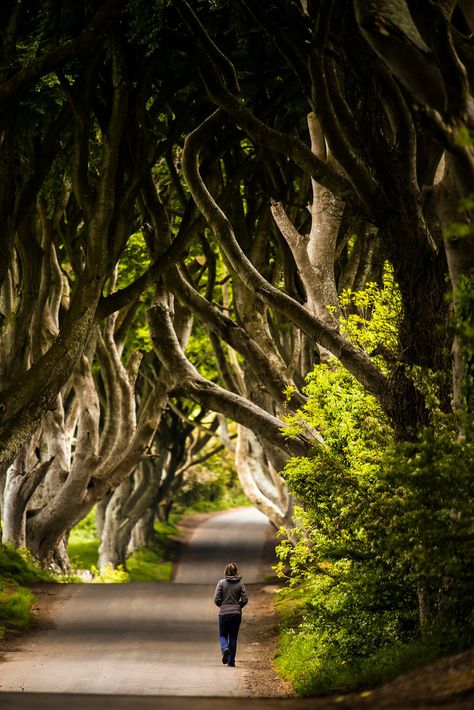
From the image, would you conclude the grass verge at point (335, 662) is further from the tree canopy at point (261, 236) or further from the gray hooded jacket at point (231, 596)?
the gray hooded jacket at point (231, 596)

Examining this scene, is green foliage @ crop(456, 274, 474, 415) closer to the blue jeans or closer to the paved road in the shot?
the paved road

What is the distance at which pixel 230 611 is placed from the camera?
13.0 meters

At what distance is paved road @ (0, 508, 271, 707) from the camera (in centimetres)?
1089

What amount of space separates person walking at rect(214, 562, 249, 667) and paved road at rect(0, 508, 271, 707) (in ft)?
0.82

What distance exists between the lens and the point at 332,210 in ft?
44.4

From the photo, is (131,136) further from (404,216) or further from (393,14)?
(393,14)

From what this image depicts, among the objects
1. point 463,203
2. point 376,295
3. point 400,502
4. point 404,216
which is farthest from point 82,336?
point 463,203

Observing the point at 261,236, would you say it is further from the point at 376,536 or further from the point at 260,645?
the point at 376,536

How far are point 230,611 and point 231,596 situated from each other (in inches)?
11.1

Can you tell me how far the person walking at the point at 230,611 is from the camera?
12.8 metres

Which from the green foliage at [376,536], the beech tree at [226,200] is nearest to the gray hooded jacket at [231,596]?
the green foliage at [376,536]

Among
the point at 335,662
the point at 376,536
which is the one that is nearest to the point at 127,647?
the point at 335,662

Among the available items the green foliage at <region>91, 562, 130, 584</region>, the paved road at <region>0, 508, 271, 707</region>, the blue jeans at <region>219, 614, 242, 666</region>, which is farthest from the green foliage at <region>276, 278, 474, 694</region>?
the green foliage at <region>91, 562, 130, 584</region>

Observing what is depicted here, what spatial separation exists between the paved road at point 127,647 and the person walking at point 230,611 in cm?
25
